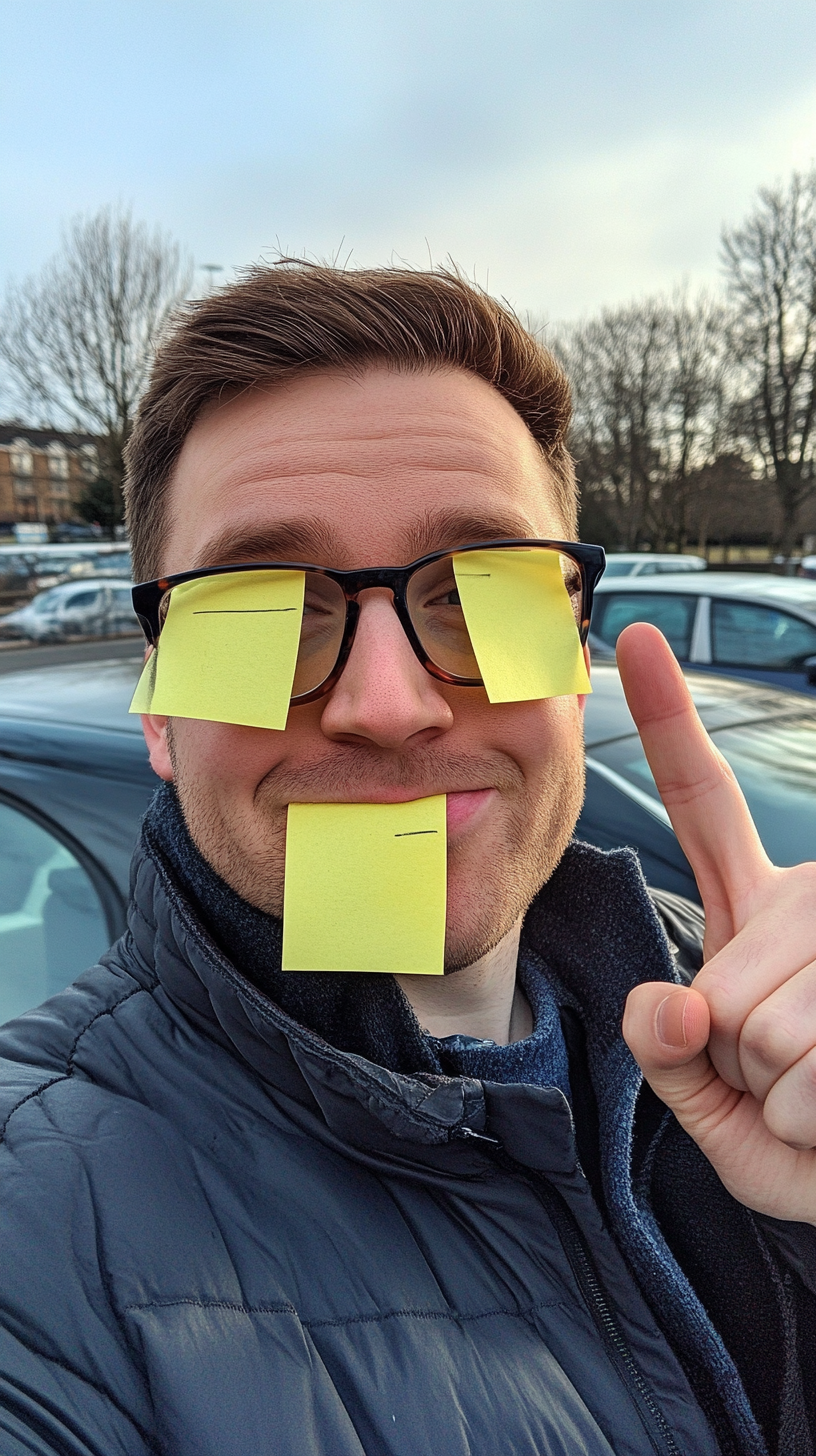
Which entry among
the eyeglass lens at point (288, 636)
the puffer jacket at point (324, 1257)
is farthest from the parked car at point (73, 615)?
the puffer jacket at point (324, 1257)

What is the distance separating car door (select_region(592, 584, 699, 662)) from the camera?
673cm

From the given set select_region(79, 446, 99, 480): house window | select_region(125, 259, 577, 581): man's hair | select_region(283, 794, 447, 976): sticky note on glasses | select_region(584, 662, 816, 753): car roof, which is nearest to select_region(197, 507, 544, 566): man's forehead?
select_region(125, 259, 577, 581): man's hair

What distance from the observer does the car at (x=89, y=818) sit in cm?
211

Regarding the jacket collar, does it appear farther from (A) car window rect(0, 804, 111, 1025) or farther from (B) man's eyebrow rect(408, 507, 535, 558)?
(A) car window rect(0, 804, 111, 1025)

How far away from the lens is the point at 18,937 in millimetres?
2199

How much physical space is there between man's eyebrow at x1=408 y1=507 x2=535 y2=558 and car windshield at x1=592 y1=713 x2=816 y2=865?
1.22 metres

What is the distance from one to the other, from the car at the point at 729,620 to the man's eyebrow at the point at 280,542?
16.7ft

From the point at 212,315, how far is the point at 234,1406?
56.0 inches

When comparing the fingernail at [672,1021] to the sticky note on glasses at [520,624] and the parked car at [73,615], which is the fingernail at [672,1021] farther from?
the parked car at [73,615]

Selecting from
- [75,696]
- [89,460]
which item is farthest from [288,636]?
[89,460]

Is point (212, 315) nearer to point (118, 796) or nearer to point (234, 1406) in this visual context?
point (118, 796)

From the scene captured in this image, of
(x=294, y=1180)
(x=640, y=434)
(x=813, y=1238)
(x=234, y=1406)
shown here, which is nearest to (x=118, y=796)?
(x=294, y=1180)

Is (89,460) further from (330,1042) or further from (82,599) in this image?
(330,1042)

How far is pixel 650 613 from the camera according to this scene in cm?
698
